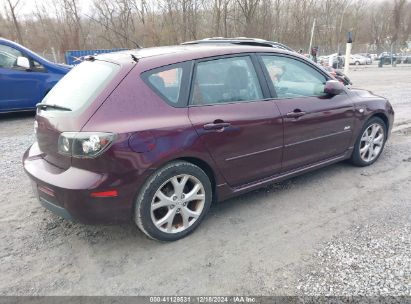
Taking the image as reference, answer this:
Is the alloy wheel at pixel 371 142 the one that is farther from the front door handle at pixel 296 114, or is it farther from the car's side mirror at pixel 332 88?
the front door handle at pixel 296 114

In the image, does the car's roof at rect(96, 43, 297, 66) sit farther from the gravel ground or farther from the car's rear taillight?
the gravel ground

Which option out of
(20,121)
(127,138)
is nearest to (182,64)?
(127,138)

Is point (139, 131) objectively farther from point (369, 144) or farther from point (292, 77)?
point (369, 144)

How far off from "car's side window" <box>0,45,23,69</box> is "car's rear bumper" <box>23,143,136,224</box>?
18.1 feet

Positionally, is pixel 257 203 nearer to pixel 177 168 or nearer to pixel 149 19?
pixel 177 168

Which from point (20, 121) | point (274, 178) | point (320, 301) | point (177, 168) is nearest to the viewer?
point (320, 301)

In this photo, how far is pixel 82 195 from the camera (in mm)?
2537

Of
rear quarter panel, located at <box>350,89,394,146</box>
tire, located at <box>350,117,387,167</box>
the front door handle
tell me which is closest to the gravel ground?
tire, located at <box>350,117,387,167</box>

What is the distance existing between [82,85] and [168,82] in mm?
782

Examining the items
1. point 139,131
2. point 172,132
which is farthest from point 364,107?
→ point 139,131

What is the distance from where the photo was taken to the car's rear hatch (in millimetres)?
2639

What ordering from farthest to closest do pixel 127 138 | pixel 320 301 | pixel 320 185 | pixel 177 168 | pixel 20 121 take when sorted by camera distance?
pixel 20 121 → pixel 320 185 → pixel 177 168 → pixel 127 138 → pixel 320 301

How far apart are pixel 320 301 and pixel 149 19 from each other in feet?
110

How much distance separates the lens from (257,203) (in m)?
3.65
